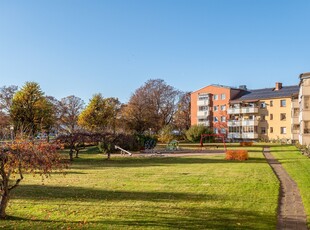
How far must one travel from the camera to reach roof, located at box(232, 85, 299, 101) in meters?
66.5

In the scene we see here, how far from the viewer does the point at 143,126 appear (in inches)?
2596

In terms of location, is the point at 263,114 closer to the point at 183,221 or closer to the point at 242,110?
the point at 242,110

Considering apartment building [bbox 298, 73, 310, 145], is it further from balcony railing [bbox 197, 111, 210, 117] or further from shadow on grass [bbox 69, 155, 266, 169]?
balcony railing [bbox 197, 111, 210, 117]

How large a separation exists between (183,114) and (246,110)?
17.4 meters

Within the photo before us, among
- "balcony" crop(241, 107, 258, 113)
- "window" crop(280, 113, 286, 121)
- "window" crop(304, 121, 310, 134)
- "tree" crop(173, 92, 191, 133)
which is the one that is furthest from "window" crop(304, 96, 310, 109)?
"tree" crop(173, 92, 191, 133)

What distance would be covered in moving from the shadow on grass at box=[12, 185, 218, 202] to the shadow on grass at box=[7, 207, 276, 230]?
2.06m

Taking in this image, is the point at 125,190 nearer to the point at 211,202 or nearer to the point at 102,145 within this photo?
the point at 211,202

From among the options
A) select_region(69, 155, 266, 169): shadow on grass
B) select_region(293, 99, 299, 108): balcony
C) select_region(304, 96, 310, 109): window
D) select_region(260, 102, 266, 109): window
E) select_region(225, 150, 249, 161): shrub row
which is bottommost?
select_region(69, 155, 266, 169): shadow on grass

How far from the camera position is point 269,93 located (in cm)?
7012

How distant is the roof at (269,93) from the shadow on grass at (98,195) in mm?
56788

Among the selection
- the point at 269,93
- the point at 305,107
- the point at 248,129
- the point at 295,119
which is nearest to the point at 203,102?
the point at 248,129

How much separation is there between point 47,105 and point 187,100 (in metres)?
40.6

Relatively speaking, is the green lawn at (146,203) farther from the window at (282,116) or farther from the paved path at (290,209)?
the window at (282,116)

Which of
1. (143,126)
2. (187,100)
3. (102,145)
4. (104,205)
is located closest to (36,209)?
(104,205)
